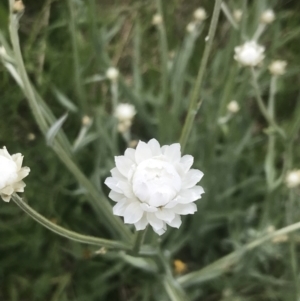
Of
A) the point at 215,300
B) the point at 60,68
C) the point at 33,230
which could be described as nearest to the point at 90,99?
the point at 60,68

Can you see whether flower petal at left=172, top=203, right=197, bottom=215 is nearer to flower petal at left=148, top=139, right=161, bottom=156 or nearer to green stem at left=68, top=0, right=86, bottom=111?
flower petal at left=148, top=139, right=161, bottom=156

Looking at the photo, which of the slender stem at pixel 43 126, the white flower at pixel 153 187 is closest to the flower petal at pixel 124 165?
the white flower at pixel 153 187

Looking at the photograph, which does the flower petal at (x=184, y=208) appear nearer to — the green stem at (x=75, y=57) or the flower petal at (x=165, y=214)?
the flower petal at (x=165, y=214)

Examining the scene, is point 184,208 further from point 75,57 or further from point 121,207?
point 75,57

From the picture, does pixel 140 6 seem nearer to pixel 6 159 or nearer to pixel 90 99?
pixel 90 99

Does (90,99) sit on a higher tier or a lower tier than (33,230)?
higher

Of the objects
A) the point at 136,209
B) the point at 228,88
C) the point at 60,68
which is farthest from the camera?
the point at 60,68

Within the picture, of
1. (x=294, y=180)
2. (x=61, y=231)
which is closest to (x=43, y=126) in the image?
(x=61, y=231)

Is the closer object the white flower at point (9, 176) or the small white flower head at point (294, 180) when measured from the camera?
the white flower at point (9, 176)
